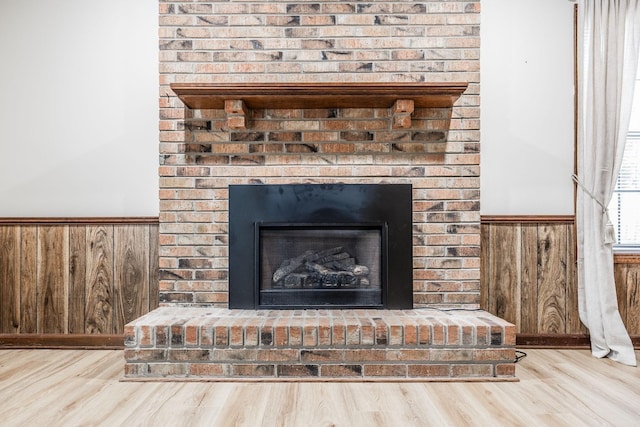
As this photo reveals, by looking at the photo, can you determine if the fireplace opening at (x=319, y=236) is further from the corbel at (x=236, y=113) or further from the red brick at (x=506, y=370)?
the red brick at (x=506, y=370)

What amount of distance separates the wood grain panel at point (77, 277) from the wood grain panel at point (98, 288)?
23mm

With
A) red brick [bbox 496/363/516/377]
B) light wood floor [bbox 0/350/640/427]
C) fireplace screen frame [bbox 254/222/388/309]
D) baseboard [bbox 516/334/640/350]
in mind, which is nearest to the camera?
light wood floor [bbox 0/350/640/427]

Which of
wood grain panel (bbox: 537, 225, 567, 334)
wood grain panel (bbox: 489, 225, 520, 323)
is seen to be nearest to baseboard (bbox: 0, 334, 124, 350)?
wood grain panel (bbox: 489, 225, 520, 323)

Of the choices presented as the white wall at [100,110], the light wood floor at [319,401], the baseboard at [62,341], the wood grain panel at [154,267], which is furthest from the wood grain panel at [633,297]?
the baseboard at [62,341]

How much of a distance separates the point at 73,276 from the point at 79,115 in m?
0.92

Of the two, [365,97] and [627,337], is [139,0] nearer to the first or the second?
[365,97]

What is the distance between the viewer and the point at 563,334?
2.45 m

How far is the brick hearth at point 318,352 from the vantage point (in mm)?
1944

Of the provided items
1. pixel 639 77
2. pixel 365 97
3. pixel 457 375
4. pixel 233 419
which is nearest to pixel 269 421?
pixel 233 419

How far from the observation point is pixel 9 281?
247 cm

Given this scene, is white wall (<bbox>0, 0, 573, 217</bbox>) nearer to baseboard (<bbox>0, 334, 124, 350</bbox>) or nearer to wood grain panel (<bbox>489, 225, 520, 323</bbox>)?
wood grain panel (<bbox>489, 225, 520, 323</bbox>)

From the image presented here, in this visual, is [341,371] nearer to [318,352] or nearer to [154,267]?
[318,352]

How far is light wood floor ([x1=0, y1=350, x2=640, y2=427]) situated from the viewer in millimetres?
1552

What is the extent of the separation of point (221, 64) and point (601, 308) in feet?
7.85
